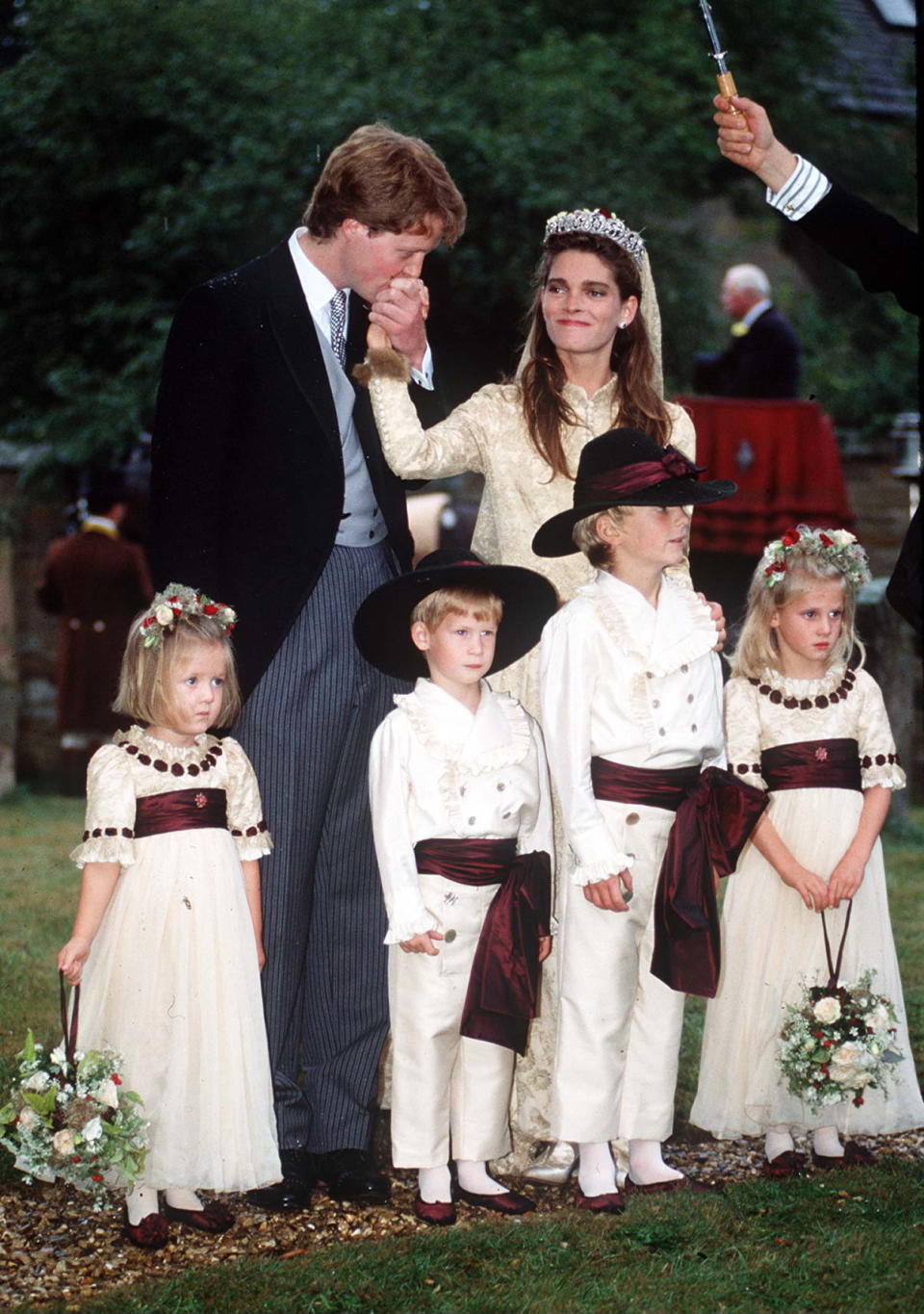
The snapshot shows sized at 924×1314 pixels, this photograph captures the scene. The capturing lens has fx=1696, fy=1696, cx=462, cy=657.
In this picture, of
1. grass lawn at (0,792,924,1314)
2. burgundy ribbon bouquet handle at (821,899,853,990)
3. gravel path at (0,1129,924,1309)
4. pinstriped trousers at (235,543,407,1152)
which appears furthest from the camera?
burgundy ribbon bouquet handle at (821,899,853,990)

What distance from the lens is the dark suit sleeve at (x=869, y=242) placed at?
146 inches

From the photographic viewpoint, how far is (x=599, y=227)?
4.16 meters

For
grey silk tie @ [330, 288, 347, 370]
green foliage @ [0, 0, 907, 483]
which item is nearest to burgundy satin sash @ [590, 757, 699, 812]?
grey silk tie @ [330, 288, 347, 370]

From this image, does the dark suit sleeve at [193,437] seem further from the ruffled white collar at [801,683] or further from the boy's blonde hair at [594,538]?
the ruffled white collar at [801,683]

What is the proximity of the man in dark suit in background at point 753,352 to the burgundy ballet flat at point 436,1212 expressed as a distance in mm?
6357

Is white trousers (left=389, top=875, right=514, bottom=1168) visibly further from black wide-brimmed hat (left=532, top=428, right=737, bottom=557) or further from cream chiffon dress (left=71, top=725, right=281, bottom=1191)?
black wide-brimmed hat (left=532, top=428, right=737, bottom=557)

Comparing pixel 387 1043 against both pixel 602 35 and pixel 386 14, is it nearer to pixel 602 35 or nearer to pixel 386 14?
pixel 386 14

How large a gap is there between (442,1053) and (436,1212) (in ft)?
1.14

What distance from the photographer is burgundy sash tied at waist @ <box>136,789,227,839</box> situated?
3740mm

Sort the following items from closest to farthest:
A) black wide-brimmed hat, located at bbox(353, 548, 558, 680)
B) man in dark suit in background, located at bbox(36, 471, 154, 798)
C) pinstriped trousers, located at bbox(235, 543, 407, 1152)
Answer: black wide-brimmed hat, located at bbox(353, 548, 558, 680)
pinstriped trousers, located at bbox(235, 543, 407, 1152)
man in dark suit in background, located at bbox(36, 471, 154, 798)

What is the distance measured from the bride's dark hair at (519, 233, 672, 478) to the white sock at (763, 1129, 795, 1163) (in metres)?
1.70

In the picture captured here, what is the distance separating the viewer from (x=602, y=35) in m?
14.2

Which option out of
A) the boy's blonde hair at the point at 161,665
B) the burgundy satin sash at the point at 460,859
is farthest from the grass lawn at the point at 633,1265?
the boy's blonde hair at the point at 161,665

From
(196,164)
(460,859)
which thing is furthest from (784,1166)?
(196,164)
